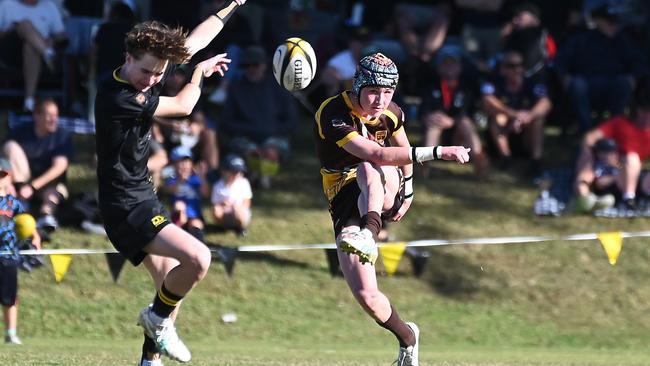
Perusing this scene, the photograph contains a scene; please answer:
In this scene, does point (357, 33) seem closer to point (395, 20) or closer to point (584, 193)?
point (395, 20)

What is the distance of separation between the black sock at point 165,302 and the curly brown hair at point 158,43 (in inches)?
52.9

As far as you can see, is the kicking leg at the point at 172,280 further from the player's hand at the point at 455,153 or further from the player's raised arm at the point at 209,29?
the player's hand at the point at 455,153

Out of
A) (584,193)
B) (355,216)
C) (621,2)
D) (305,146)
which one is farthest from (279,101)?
(355,216)

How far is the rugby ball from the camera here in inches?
331

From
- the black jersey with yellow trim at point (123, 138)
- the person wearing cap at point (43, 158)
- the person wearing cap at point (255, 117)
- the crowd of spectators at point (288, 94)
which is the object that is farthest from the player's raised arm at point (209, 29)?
the person wearing cap at point (255, 117)

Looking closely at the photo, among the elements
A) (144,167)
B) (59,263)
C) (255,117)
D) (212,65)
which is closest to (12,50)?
(255,117)

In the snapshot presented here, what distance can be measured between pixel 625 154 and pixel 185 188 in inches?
206

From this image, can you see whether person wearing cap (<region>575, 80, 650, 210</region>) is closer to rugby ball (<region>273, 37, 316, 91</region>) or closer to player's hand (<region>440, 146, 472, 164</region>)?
rugby ball (<region>273, 37, 316, 91</region>)

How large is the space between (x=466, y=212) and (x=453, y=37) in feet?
11.8

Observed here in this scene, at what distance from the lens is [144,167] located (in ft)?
23.9

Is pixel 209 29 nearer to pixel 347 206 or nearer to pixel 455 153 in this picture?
pixel 347 206

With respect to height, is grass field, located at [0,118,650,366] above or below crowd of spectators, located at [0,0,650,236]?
below

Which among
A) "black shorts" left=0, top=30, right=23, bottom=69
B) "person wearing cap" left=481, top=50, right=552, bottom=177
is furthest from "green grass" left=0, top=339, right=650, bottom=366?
"black shorts" left=0, top=30, right=23, bottom=69

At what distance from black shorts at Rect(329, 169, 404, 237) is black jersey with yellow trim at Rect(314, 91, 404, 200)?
0.14 ft
